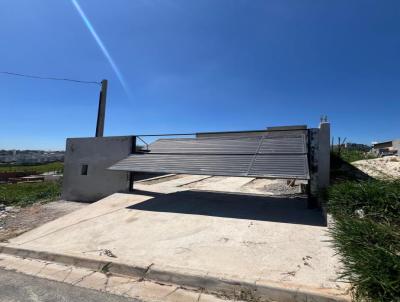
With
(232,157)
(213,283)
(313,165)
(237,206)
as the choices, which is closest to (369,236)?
(213,283)

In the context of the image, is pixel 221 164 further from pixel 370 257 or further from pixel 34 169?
pixel 34 169

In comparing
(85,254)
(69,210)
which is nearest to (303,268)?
(85,254)

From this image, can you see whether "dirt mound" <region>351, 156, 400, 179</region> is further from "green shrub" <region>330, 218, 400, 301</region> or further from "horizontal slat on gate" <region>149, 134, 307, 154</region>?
"green shrub" <region>330, 218, 400, 301</region>

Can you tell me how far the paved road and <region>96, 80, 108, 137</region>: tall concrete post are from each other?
11.2 meters

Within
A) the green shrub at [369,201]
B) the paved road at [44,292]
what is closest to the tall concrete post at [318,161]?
the green shrub at [369,201]

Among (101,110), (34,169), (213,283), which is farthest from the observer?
(34,169)

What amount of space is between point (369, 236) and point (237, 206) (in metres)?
3.93

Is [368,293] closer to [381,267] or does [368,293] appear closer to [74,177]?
[381,267]

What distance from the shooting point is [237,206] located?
7.46 m

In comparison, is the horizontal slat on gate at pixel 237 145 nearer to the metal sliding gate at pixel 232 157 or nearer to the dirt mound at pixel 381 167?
the metal sliding gate at pixel 232 157

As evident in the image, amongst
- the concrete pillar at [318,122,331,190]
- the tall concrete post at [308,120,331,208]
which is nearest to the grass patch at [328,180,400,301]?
the tall concrete post at [308,120,331,208]

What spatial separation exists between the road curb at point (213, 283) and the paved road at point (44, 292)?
58 centimetres

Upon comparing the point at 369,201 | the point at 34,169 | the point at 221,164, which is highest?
the point at 221,164

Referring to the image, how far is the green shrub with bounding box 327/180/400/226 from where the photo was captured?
454 centimetres
